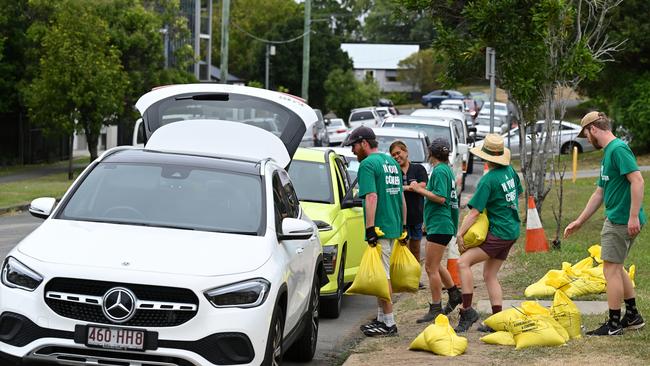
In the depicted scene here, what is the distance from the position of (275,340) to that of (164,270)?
945 millimetres

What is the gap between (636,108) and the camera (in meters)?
38.8

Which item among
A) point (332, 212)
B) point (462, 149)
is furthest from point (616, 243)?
point (462, 149)

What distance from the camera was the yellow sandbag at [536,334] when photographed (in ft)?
30.8

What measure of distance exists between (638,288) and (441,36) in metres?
8.22

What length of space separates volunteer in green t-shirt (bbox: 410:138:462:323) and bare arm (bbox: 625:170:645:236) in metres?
2.28

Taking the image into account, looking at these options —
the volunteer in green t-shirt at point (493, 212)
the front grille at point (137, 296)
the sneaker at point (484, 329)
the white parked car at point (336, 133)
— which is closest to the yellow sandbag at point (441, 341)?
the sneaker at point (484, 329)

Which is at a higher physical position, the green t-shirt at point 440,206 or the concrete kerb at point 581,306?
the green t-shirt at point 440,206

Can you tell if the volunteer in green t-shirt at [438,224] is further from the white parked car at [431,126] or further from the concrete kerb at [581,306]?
the white parked car at [431,126]

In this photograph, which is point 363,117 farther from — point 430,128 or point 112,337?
point 112,337

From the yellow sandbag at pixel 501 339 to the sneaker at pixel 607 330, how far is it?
2.25 feet

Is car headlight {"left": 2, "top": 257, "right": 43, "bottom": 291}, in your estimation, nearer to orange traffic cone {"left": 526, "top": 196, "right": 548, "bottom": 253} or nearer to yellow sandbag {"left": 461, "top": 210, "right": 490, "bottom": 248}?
yellow sandbag {"left": 461, "top": 210, "right": 490, "bottom": 248}

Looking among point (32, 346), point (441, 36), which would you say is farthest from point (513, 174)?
point (441, 36)

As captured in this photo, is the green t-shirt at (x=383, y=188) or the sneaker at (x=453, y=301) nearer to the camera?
the green t-shirt at (x=383, y=188)

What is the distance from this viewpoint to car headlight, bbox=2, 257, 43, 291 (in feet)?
23.9
